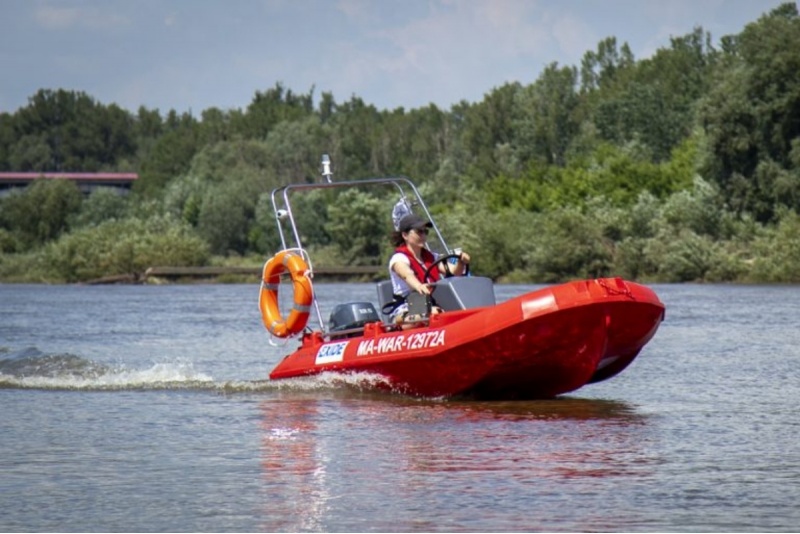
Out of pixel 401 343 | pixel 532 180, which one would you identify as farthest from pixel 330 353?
pixel 532 180

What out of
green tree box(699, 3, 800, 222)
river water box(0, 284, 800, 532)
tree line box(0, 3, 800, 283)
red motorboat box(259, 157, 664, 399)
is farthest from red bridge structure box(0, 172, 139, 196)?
red motorboat box(259, 157, 664, 399)

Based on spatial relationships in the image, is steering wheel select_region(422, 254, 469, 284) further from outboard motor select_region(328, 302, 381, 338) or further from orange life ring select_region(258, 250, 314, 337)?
orange life ring select_region(258, 250, 314, 337)

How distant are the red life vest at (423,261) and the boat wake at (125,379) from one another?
1.02 meters

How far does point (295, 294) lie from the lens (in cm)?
1581

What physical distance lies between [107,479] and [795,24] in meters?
47.2

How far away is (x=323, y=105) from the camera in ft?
446

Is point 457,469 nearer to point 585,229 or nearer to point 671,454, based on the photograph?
point 671,454

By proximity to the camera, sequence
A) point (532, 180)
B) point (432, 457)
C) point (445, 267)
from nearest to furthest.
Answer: point (432, 457) → point (445, 267) → point (532, 180)

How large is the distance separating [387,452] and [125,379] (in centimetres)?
681

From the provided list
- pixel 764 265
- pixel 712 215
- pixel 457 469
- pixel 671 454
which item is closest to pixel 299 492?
pixel 457 469

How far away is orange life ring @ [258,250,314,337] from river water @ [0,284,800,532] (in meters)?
0.66

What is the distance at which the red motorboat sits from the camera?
12.9 metres

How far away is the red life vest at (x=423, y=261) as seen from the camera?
1425cm

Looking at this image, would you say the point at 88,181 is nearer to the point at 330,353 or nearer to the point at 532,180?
the point at 532,180
